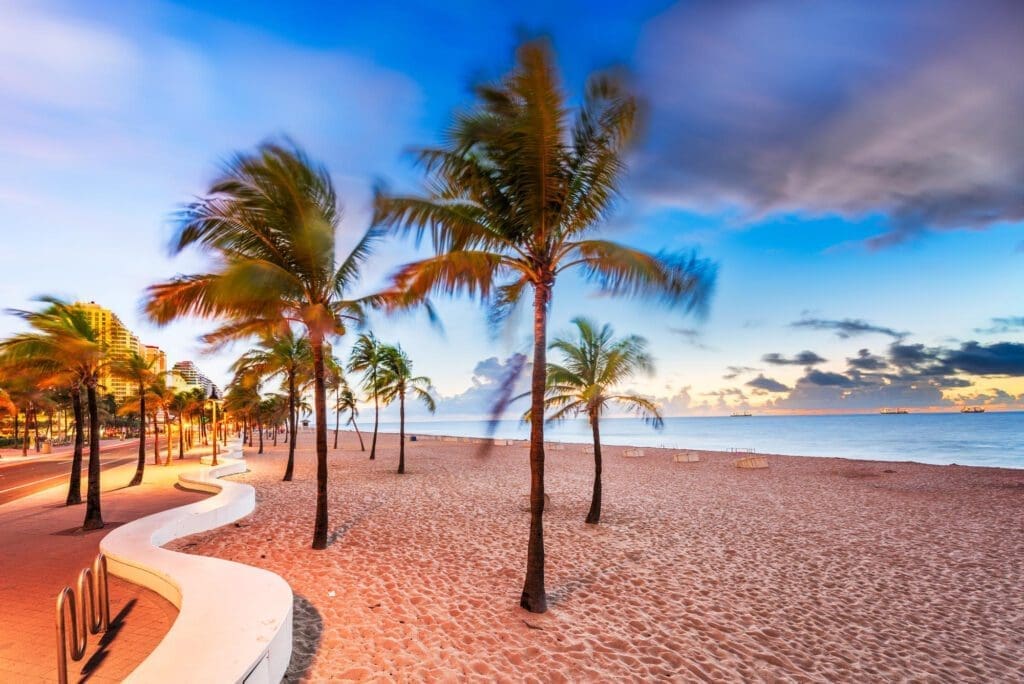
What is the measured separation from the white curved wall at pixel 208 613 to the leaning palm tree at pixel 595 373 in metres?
7.63

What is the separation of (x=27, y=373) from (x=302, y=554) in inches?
314

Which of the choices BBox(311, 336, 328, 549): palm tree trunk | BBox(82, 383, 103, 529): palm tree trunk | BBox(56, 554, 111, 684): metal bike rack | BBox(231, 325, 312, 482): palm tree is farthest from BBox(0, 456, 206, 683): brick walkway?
BBox(231, 325, 312, 482): palm tree

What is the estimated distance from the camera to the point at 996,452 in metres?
43.3

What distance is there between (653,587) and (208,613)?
6113mm

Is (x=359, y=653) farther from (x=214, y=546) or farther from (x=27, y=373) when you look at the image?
(x=27, y=373)

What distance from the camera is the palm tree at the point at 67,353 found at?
9.74m

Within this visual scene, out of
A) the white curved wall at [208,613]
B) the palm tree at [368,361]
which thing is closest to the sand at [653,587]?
the white curved wall at [208,613]

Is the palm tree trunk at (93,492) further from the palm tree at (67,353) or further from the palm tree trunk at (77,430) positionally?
the palm tree trunk at (77,430)

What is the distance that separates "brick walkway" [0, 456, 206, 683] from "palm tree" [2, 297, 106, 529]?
114cm

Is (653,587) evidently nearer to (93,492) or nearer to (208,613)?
(208,613)

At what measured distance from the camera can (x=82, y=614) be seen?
418cm

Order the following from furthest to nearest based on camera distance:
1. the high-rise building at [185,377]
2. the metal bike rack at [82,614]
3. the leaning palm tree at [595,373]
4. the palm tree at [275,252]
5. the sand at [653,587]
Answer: the high-rise building at [185,377]
the leaning palm tree at [595,373]
the palm tree at [275,252]
the sand at [653,587]
the metal bike rack at [82,614]

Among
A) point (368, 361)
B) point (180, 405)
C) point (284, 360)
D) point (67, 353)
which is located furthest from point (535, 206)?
point (180, 405)

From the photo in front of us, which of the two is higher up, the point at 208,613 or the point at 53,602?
the point at 208,613
